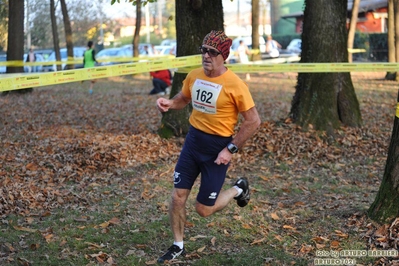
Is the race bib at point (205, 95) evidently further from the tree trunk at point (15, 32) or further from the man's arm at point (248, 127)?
the tree trunk at point (15, 32)

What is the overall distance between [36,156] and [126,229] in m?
3.82

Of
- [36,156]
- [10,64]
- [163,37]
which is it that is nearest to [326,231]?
[36,156]

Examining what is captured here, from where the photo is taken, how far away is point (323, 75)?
12.2m

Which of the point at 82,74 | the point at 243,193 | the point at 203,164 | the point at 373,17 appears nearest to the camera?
the point at 203,164

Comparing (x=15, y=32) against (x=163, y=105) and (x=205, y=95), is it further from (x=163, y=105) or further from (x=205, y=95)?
(x=205, y=95)

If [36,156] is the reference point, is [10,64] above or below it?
above

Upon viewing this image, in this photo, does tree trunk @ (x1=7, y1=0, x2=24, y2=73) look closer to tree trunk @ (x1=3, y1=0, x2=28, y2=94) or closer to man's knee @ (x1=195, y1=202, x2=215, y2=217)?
tree trunk @ (x1=3, y1=0, x2=28, y2=94)

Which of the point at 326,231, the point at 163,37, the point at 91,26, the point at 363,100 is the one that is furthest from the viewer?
the point at 163,37

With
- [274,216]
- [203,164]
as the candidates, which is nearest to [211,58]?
[203,164]

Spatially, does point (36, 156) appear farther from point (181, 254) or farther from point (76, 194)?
point (181, 254)

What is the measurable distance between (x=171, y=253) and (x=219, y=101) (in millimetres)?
1503

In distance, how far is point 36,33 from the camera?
49688 millimetres

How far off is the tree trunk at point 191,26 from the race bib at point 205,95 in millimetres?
5661

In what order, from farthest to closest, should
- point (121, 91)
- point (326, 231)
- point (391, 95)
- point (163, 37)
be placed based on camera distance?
point (163, 37) → point (121, 91) → point (391, 95) → point (326, 231)
